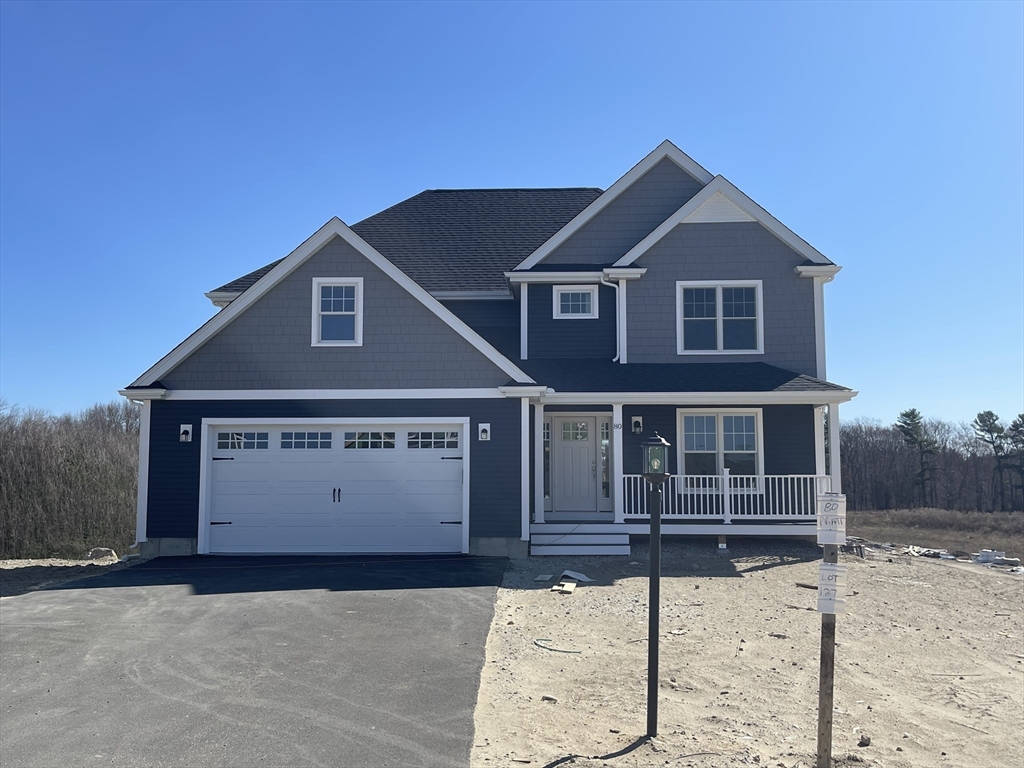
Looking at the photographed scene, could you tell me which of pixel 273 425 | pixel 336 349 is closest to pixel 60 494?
pixel 273 425

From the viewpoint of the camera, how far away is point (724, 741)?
5445 millimetres

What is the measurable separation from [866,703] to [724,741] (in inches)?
73.5

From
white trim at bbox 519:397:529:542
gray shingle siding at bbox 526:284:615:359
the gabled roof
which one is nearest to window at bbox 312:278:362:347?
white trim at bbox 519:397:529:542

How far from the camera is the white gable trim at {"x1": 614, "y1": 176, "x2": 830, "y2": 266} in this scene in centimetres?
1595

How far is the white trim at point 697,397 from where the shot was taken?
14.3m

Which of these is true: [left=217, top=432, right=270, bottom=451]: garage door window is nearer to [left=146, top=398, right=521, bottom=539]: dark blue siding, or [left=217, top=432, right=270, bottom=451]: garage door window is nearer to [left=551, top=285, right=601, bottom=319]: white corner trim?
[left=146, top=398, right=521, bottom=539]: dark blue siding

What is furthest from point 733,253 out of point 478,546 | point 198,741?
point 198,741

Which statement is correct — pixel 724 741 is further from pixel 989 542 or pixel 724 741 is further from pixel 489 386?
pixel 989 542

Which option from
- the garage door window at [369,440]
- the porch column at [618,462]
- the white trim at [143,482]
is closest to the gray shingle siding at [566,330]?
the porch column at [618,462]

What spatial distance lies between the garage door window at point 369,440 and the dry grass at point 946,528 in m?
20.3

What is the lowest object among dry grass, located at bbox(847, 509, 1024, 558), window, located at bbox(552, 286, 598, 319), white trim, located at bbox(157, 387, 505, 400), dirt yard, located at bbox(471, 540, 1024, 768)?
dry grass, located at bbox(847, 509, 1024, 558)

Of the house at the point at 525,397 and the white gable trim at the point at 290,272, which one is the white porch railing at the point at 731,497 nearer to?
the house at the point at 525,397

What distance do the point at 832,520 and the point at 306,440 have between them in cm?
1067

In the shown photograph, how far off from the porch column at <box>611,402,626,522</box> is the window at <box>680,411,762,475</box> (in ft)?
5.24
